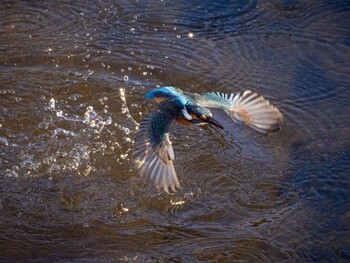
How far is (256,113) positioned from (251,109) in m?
0.04

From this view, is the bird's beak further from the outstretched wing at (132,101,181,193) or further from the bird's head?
the outstretched wing at (132,101,181,193)

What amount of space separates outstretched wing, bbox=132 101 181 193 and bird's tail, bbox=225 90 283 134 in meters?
0.34

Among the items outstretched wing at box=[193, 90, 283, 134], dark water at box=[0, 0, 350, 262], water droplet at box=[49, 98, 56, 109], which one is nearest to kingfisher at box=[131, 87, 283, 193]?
outstretched wing at box=[193, 90, 283, 134]

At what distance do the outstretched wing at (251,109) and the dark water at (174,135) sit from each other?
0.56 meters

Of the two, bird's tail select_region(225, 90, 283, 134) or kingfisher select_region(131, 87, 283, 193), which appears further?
bird's tail select_region(225, 90, 283, 134)

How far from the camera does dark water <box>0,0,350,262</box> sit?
407 cm

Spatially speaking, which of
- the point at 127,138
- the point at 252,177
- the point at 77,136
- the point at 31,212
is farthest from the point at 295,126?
the point at 31,212

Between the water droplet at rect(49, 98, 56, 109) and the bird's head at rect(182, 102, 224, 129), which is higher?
the water droplet at rect(49, 98, 56, 109)

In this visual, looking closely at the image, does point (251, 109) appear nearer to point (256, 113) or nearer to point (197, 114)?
point (256, 113)

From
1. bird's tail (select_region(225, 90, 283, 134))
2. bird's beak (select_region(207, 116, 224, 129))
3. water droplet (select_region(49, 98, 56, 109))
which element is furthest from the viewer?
water droplet (select_region(49, 98, 56, 109))

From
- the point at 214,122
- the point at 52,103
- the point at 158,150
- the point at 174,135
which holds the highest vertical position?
the point at 52,103

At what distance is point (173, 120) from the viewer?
4.13m

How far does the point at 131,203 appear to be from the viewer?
170 inches

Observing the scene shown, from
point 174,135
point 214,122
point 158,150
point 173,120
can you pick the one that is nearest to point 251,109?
point 214,122
